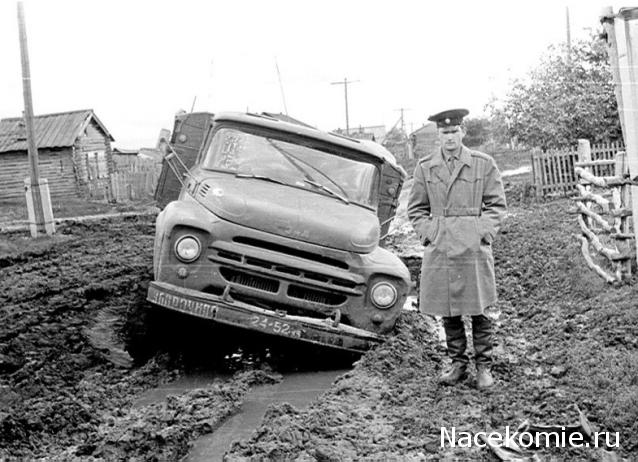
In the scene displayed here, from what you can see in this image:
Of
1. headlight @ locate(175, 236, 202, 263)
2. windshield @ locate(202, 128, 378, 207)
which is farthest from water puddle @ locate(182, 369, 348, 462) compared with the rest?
windshield @ locate(202, 128, 378, 207)

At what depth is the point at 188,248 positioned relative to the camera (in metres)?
6.41

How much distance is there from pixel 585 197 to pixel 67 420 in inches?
293

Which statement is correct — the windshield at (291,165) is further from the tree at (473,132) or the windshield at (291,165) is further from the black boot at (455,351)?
the tree at (473,132)

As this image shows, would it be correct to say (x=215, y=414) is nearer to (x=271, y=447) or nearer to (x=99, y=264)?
(x=271, y=447)

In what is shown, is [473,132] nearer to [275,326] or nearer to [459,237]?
[275,326]

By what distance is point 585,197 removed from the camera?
1012cm

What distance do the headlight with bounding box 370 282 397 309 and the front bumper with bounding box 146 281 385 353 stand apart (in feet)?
1.31

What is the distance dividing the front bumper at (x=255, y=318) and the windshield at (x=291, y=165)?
1.46m

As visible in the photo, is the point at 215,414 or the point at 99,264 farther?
the point at 99,264

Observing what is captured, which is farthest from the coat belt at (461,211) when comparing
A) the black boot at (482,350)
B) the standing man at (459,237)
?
the black boot at (482,350)

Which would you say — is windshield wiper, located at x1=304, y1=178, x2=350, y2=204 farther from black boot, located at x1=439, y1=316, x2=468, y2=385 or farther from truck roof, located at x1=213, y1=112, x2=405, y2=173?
black boot, located at x1=439, y1=316, x2=468, y2=385

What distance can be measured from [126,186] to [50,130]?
17.1 ft

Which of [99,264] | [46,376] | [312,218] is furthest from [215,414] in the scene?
[99,264]

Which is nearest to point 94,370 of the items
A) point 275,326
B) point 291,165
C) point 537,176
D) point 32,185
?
point 275,326
